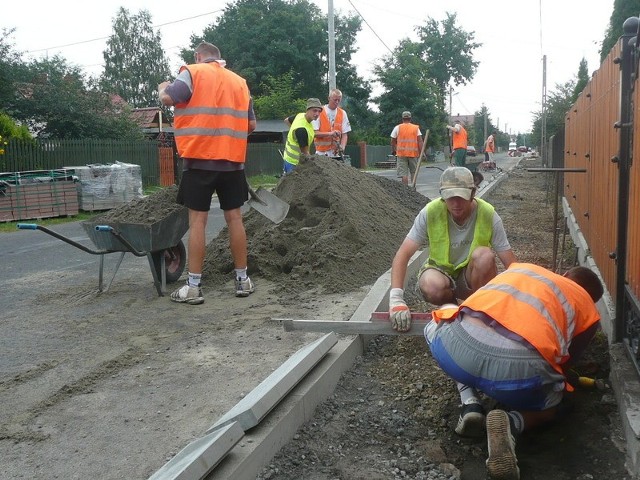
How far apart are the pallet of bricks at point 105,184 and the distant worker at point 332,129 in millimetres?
5256

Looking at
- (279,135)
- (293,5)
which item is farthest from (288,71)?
(279,135)

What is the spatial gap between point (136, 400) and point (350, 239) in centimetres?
350

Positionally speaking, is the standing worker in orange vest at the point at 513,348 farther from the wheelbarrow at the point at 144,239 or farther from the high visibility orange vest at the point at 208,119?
the wheelbarrow at the point at 144,239

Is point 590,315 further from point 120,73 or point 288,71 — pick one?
point 120,73

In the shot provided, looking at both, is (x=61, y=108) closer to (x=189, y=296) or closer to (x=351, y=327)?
(x=189, y=296)

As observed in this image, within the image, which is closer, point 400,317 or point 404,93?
point 400,317

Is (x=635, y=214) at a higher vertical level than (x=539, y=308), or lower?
higher

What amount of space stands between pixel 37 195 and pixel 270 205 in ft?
27.9

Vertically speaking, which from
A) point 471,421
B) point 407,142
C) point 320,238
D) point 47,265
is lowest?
point 471,421

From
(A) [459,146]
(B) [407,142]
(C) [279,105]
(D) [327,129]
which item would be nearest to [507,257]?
(D) [327,129]

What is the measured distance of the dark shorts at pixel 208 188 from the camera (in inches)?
210

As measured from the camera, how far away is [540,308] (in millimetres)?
2846

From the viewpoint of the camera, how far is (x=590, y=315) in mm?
3119

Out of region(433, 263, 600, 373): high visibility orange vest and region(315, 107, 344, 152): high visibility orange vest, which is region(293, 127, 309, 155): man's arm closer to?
region(315, 107, 344, 152): high visibility orange vest
